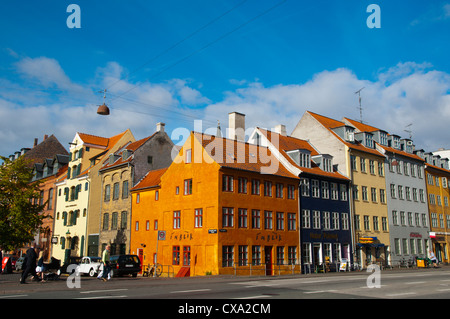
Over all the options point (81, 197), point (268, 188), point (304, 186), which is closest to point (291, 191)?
point (304, 186)

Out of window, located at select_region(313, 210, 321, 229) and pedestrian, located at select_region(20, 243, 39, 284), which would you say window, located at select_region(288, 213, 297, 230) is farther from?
pedestrian, located at select_region(20, 243, 39, 284)

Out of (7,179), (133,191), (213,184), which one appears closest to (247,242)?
(213,184)

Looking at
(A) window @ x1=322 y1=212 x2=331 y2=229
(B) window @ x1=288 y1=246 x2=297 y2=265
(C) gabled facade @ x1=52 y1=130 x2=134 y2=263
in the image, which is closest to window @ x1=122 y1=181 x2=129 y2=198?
(C) gabled facade @ x1=52 y1=130 x2=134 y2=263

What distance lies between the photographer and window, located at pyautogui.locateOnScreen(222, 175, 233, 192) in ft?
105

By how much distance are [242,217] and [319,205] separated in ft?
32.4

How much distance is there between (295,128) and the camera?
163 feet

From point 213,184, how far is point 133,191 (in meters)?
12.9

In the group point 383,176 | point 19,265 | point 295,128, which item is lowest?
point 19,265

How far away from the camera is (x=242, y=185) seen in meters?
33.3

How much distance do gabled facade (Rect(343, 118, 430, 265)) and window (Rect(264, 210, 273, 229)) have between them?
737 inches
